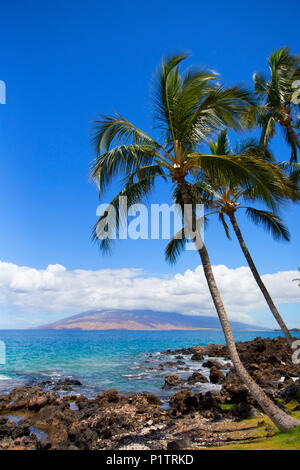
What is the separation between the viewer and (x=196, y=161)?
347 inches

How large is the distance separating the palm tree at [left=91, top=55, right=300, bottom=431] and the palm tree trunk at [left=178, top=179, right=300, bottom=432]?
2cm

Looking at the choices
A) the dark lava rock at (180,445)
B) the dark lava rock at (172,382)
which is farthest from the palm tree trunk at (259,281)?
the dark lava rock at (172,382)

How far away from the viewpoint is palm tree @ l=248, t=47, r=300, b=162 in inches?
527

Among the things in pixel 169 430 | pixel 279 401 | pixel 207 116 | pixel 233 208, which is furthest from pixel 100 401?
pixel 207 116

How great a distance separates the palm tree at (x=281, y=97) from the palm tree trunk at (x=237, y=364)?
7.28m

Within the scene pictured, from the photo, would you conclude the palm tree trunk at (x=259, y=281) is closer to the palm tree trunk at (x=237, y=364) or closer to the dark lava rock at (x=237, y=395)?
the dark lava rock at (x=237, y=395)

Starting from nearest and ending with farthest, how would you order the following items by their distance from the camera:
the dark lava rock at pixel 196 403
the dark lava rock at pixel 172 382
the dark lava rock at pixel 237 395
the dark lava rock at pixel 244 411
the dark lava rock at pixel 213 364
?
the dark lava rock at pixel 244 411 < the dark lava rock at pixel 196 403 < the dark lava rock at pixel 237 395 < the dark lava rock at pixel 172 382 < the dark lava rock at pixel 213 364

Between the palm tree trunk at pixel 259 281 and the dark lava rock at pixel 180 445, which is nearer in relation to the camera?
the dark lava rock at pixel 180 445

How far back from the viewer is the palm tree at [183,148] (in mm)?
8336

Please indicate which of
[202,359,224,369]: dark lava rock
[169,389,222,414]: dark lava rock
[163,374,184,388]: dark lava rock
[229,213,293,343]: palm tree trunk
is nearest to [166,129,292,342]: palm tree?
[229,213,293,343]: palm tree trunk

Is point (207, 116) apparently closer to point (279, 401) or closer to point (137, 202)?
point (137, 202)
